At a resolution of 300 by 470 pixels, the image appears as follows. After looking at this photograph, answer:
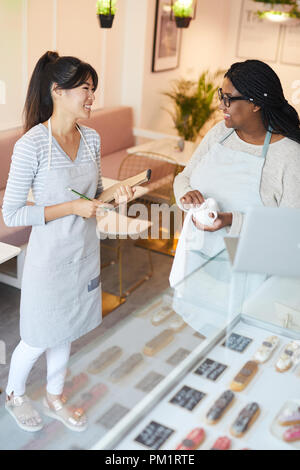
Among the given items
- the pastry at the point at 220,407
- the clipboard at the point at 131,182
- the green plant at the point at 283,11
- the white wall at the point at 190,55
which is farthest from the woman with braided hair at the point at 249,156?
the green plant at the point at 283,11

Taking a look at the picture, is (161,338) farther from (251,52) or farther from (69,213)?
(251,52)

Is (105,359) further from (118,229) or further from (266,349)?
(118,229)

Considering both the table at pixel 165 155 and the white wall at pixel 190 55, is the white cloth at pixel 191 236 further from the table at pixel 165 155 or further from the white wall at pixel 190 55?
the white wall at pixel 190 55

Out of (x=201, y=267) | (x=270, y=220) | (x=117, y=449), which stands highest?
(x=270, y=220)

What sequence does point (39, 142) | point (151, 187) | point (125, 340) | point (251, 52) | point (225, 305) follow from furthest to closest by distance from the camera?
1. point (251, 52)
2. point (151, 187)
3. point (39, 142)
4. point (225, 305)
5. point (125, 340)

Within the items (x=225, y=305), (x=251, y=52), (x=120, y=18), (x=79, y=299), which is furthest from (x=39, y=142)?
(x=251, y=52)

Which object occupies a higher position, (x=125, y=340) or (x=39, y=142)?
(x=39, y=142)

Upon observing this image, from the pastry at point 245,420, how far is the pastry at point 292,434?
0.07 metres

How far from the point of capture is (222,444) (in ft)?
3.98

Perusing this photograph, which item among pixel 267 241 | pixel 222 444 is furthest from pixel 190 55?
pixel 222 444

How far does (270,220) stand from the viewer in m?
1.50

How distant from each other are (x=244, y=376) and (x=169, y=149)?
4060 mm

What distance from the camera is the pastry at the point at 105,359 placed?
128cm

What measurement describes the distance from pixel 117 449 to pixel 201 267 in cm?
67
